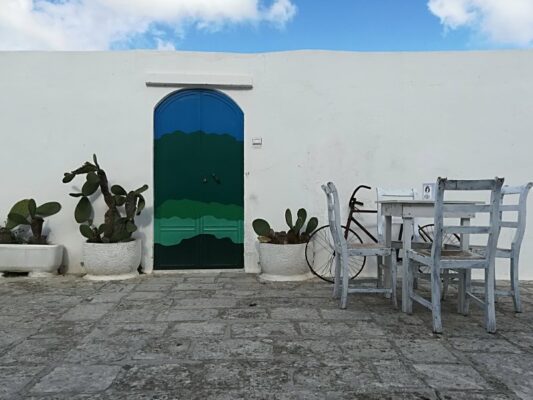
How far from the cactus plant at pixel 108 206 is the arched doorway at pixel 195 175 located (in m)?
0.39

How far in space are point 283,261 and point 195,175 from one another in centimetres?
134

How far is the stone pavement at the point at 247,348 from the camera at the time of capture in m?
2.00

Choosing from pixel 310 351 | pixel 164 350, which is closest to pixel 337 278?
pixel 310 351

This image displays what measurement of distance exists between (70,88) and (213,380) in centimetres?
381

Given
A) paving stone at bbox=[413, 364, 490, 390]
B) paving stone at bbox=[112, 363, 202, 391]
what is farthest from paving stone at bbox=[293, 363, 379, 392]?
paving stone at bbox=[112, 363, 202, 391]

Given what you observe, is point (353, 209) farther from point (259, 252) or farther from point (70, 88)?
point (70, 88)

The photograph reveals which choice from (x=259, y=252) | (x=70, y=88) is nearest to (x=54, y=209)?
(x=70, y=88)

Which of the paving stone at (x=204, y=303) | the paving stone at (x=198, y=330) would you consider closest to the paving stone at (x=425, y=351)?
the paving stone at (x=198, y=330)

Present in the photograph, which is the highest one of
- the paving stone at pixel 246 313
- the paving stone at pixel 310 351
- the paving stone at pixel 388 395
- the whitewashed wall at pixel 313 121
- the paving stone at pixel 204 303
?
the whitewashed wall at pixel 313 121

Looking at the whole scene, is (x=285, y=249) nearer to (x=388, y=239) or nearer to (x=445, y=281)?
(x=388, y=239)

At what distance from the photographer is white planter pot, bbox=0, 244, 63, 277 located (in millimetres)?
4390

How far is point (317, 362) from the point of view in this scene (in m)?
2.30

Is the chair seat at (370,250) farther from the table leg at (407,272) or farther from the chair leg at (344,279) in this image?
the table leg at (407,272)

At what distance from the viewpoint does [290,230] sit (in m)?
4.54
